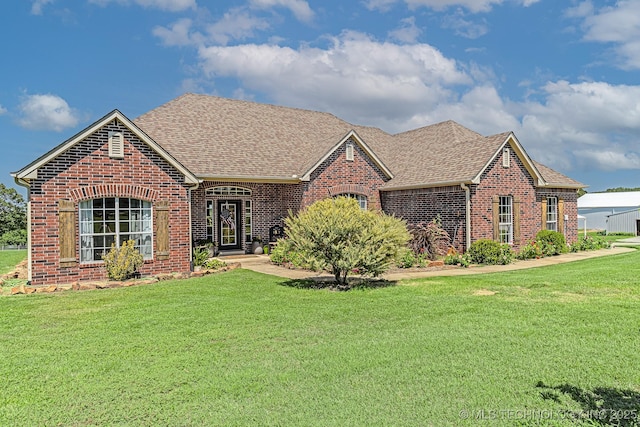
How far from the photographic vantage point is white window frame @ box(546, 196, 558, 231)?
20.7 m

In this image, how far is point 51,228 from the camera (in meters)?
12.0

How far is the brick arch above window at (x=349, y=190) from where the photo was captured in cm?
1900

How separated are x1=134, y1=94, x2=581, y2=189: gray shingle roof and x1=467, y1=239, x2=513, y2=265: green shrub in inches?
105

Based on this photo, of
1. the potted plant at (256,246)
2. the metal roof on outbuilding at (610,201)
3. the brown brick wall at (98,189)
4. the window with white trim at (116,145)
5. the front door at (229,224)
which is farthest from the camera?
the metal roof on outbuilding at (610,201)

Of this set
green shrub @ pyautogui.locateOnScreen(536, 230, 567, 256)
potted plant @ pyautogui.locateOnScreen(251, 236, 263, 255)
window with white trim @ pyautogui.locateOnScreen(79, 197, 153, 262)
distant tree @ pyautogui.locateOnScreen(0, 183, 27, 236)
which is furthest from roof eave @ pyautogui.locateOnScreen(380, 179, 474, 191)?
distant tree @ pyautogui.locateOnScreen(0, 183, 27, 236)

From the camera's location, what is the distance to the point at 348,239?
10.9 meters

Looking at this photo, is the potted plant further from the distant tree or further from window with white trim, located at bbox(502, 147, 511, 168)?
the distant tree

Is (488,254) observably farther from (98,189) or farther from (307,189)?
(98,189)

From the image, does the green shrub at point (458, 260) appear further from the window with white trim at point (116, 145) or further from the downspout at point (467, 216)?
the window with white trim at point (116, 145)

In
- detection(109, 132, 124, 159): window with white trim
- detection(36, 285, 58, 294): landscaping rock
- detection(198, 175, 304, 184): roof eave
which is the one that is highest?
detection(109, 132, 124, 159): window with white trim

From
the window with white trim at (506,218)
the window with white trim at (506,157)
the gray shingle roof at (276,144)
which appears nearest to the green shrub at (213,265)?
the gray shingle roof at (276,144)

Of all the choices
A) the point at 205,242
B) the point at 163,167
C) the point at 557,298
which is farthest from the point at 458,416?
the point at 205,242

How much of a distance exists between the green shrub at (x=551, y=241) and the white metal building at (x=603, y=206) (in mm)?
32492

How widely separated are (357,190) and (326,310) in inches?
468
